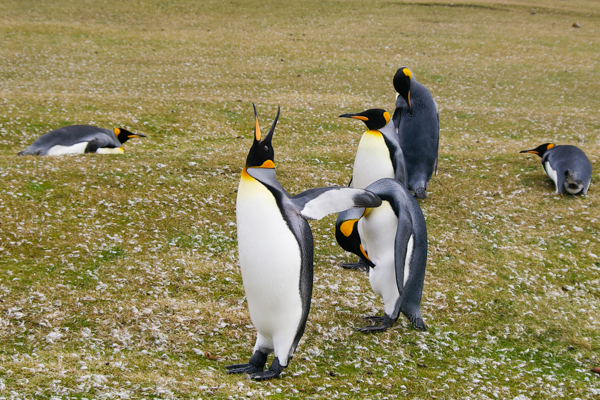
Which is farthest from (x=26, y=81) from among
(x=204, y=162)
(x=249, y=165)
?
(x=249, y=165)

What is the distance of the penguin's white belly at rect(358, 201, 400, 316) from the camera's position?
240 inches

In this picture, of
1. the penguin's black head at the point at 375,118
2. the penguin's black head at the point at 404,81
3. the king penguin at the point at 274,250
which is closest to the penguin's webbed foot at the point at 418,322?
the king penguin at the point at 274,250

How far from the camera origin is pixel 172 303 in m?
6.30

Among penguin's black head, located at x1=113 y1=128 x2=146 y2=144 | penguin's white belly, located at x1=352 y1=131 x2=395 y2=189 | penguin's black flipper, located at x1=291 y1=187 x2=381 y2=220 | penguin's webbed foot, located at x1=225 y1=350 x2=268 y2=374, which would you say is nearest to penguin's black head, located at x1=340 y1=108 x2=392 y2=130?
penguin's white belly, located at x1=352 y1=131 x2=395 y2=189

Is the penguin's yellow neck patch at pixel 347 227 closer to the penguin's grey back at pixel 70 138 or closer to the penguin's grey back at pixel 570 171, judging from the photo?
the penguin's grey back at pixel 570 171

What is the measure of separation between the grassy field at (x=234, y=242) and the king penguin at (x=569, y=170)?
283 mm

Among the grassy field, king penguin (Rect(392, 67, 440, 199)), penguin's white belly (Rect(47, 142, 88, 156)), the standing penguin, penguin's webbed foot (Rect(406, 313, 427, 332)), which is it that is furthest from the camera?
penguin's white belly (Rect(47, 142, 88, 156))

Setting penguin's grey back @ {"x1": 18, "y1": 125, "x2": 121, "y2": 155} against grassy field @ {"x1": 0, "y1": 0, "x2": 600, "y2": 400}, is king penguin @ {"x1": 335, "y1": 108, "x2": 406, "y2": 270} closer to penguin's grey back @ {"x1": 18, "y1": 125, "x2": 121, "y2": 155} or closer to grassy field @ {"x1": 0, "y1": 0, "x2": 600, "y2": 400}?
grassy field @ {"x1": 0, "y1": 0, "x2": 600, "y2": 400}

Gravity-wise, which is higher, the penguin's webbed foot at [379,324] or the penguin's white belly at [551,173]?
the penguin's white belly at [551,173]

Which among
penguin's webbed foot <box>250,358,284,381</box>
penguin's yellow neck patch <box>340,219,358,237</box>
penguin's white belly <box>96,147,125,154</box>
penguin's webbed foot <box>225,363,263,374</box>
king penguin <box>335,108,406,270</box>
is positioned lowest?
penguin's webbed foot <box>225,363,263,374</box>

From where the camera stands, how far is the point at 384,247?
6.22m

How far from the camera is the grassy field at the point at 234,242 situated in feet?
17.3

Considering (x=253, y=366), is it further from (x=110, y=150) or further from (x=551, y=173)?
(x=551, y=173)

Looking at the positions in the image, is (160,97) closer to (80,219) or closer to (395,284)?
(80,219)
